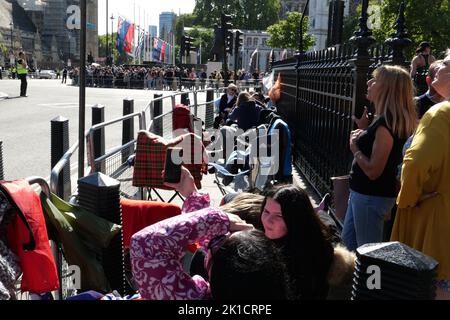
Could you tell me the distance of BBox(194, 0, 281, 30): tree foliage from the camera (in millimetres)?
111938

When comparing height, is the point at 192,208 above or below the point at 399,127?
below

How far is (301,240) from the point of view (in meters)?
2.48

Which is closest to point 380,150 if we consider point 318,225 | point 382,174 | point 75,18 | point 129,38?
point 382,174

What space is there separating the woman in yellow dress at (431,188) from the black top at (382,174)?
2.25ft

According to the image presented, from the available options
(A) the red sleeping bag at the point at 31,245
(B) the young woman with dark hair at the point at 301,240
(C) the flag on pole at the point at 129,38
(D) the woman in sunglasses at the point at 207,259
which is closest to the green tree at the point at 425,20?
(B) the young woman with dark hair at the point at 301,240

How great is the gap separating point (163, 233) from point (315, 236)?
0.68 m

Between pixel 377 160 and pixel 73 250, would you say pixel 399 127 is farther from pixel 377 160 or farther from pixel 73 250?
pixel 73 250

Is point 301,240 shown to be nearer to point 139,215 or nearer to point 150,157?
point 139,215

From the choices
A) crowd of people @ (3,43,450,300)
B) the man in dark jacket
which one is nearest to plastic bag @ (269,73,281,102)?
the man in dark jacket

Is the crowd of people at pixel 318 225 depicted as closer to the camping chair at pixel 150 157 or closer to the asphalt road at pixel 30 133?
the camping chair at pixel 150 157

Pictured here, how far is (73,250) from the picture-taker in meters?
3.01

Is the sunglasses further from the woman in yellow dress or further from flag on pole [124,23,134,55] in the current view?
flag on pole [124,23,134,55]

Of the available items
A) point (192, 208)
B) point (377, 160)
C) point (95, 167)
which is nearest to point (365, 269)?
point (192, 208)
